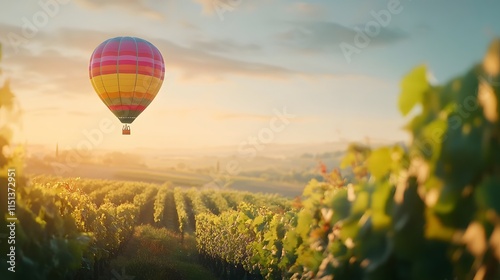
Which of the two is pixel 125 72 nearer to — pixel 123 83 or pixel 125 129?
pixel 123 83

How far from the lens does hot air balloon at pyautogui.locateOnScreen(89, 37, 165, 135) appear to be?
26.5 metres

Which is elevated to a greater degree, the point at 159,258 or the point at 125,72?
the point at 125,72

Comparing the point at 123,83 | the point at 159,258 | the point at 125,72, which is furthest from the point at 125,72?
the point at 159,258

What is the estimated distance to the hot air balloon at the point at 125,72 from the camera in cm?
2648

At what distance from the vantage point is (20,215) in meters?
3.93

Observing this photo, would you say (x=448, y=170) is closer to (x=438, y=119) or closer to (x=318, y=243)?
(x=438, y=119)

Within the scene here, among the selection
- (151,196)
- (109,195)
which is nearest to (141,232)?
(109,195)

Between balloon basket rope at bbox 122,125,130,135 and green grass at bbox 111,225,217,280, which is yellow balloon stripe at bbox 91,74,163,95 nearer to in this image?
balloon basket rope at bbox 122,125,130,135

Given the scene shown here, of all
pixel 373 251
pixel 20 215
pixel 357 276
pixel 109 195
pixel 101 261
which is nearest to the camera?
pixel 373 251

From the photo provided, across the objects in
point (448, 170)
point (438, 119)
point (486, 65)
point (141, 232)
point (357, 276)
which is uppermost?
point (486, 65)

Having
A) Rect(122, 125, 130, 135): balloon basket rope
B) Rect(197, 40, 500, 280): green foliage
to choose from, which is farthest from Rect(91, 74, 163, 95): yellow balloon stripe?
Rect(197, 40, 500, 280): green foliage

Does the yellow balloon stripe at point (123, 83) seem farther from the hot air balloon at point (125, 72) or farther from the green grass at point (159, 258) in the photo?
the green grass at point (159, 258)

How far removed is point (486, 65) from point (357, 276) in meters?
1.73

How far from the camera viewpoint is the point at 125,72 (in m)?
26.2
